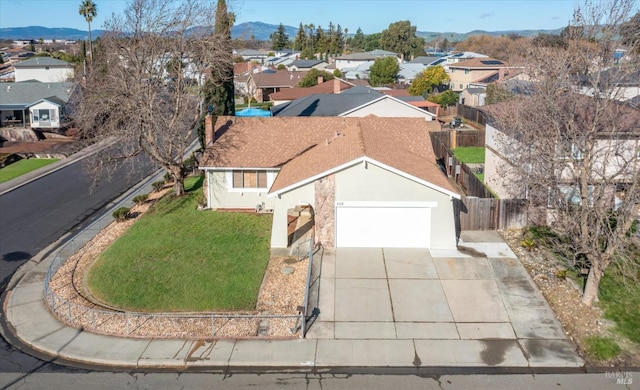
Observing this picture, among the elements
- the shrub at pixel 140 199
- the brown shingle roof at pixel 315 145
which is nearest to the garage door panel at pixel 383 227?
the brown shingle roof at pixel 315 145

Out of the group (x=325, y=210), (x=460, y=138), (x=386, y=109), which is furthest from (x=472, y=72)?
(x=325, y=210)

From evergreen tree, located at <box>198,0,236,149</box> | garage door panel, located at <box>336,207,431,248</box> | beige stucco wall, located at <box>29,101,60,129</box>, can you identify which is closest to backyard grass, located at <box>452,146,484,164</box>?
evergreen tree, located at <box>198,0,236,149</box>

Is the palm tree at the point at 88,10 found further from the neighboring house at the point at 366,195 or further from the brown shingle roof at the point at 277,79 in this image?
the neighboring house at the point at 366,195

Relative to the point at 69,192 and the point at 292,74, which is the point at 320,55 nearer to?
the point at 292,74

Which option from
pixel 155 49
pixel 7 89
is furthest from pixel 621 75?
pixel 7 89

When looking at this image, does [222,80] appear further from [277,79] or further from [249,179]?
[277,79]

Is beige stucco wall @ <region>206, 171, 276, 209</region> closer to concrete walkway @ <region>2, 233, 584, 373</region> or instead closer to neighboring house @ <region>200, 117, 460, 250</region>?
neighboring house @ <region>200, 117, 460, 250</region>

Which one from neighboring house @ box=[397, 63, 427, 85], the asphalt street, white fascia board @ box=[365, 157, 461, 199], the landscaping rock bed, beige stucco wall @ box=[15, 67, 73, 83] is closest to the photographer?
the landscaping rock bed
